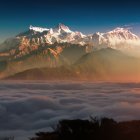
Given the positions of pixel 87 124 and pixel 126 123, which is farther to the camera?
pixel 126 123

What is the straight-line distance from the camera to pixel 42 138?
4944 centimetres

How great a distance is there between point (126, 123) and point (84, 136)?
33.6ft

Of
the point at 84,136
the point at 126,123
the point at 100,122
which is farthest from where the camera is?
the point at 126,123

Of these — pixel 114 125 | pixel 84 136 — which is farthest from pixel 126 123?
pixel 84 136

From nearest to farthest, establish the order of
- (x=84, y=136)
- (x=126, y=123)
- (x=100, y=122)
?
(x=84, y=136) → (x=100, y=122) → (x=126, y=123)

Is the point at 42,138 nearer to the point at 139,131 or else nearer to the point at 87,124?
the point at 87,124

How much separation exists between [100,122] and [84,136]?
4.34 meters

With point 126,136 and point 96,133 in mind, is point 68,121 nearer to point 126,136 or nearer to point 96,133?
point 96,133

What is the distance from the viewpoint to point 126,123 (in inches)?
2170

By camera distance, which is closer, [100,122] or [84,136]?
[84,136]

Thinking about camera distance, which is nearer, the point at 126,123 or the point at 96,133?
the point at 96,133

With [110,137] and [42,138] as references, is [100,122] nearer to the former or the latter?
[110,137]

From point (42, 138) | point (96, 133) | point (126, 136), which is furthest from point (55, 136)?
point (126, 136)

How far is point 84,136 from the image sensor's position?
47031 mm
